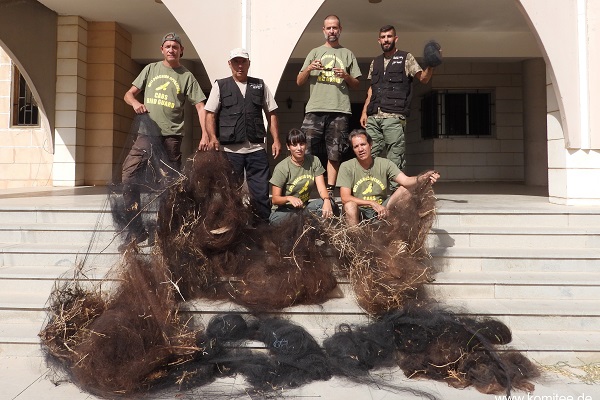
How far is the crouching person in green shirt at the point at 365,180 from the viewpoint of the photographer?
4.14m

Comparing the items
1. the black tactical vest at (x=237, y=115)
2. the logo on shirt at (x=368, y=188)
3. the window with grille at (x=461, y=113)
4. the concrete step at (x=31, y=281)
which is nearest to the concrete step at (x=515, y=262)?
the logo on shirt at (x=368, y=188)

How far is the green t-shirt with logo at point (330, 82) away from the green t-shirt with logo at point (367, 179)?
2.75ft

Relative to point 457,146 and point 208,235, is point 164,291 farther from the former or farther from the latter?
point 457,146

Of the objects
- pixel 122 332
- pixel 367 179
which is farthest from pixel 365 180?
pixel 122 332

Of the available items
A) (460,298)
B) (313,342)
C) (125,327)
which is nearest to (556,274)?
(460,298)

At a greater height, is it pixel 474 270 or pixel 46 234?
pixel 46 234

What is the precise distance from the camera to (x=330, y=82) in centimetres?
496

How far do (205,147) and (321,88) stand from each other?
138cm

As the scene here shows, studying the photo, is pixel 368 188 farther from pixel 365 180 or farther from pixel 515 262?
pixel 515 262

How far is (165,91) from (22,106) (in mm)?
7048

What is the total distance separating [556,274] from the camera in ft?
13.7

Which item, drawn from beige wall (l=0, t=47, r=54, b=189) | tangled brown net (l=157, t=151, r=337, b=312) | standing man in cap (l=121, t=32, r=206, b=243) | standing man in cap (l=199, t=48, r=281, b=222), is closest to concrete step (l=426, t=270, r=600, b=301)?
tangled brown net (l=157, t=151, r=337, b=312)

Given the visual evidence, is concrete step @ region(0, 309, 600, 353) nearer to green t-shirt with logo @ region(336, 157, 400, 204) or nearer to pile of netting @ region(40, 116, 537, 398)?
pile of netting @ region(40, 116, 537, 398)

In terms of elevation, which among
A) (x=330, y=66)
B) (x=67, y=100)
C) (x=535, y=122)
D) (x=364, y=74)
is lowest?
(x=330, y=66)
